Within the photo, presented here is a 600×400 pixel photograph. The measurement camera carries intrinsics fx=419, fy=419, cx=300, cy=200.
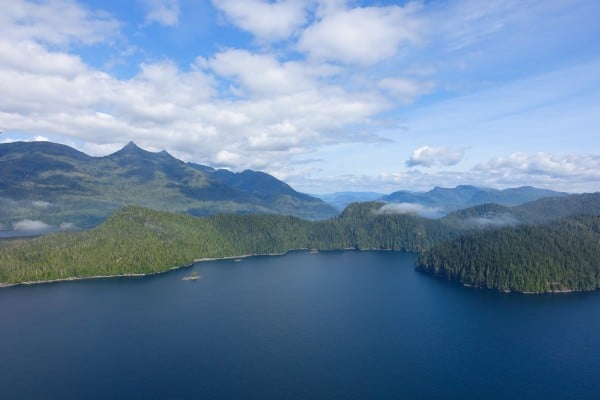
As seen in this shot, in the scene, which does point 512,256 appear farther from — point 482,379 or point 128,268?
point 128,268

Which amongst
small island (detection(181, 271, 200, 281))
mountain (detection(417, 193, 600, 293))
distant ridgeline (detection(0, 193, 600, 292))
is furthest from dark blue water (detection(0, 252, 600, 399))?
small island (detection(181, 271, 200, 281))

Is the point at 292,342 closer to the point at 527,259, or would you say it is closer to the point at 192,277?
the point at 192,277

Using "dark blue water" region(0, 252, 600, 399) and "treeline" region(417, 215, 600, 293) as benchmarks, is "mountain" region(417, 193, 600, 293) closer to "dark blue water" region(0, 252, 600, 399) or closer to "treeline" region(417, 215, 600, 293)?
"treeline" region(417, 215, 600, 293)

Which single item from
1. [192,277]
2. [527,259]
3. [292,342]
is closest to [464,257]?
[527,259]

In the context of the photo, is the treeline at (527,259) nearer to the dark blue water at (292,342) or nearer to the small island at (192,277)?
the dark blue water at (292,342)

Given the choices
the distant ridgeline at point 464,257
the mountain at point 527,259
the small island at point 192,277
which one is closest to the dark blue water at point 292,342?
the mountain at point 527,259
